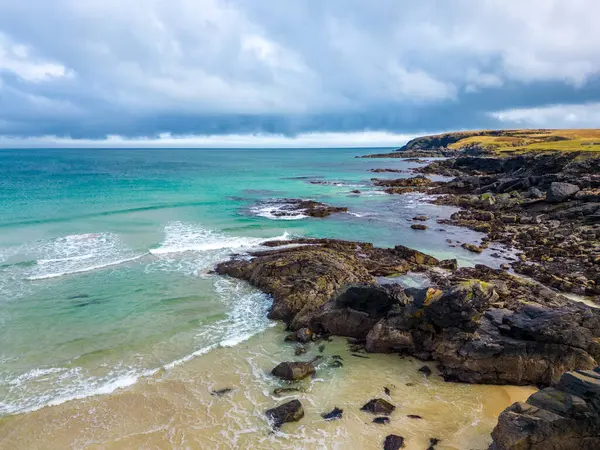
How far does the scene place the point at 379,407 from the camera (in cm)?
1246

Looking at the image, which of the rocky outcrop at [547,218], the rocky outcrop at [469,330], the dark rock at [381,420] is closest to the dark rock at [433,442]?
the dark rock at [381,420]

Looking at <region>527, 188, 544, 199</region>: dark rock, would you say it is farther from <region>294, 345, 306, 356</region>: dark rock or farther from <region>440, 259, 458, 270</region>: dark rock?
<region>294, 345, 306, 356</region>: dark rock

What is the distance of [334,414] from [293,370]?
2.36 meters

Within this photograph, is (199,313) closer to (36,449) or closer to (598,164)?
(36,449)

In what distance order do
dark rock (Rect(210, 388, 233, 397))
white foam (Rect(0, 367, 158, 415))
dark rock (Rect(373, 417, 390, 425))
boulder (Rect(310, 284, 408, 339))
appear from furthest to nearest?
boulder (Rect(310, 284, 408, 339)) → dark rock (Rect(210, 388, 233, 397)) → white foam (Rect(0, 367, 158, 415)) → dark rock (Rect(373, 417, 390, 425))

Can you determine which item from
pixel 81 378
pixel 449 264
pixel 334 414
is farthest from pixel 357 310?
pixel 449 264

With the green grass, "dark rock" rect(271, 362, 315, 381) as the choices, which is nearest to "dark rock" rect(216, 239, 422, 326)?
"dark rock" rect(271, 362, 315, 381)

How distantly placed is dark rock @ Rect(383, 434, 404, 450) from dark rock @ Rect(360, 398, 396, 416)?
3.56ft

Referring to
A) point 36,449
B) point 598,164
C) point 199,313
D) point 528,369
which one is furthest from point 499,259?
point 598,164

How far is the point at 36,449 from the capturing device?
11055 millimetres

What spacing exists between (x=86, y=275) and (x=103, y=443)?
55.5 ft

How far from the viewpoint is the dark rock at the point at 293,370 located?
46.3 ft

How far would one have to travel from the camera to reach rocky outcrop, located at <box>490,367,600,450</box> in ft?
31.1

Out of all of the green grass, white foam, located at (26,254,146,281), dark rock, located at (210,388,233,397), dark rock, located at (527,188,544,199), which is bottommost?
dark rock, located at (210,388,233,397)
